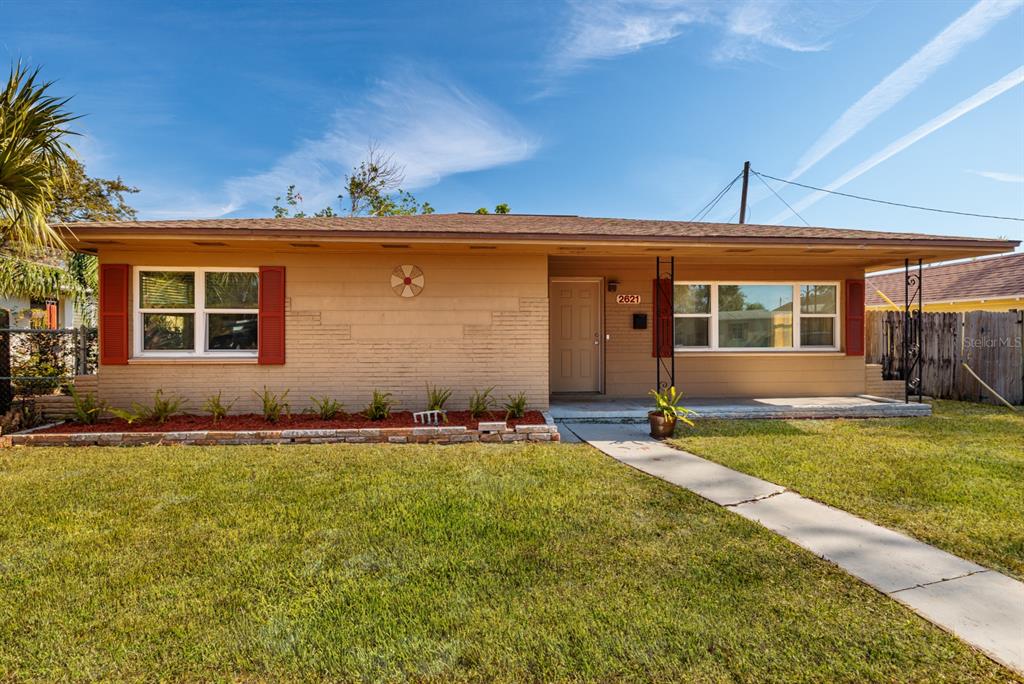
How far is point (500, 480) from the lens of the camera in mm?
4316

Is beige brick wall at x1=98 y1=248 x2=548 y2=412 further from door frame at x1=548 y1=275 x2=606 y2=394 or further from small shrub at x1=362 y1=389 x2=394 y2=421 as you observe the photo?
door frame at x1=548 y1=275 x2=606 y2=394

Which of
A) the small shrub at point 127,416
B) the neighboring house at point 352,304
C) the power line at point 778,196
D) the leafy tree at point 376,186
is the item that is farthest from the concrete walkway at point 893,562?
the leafy tree at point 376,186

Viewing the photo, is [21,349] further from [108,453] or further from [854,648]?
[854,648]

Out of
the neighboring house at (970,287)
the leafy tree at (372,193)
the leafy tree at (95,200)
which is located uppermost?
the leafy tree at (372,193)

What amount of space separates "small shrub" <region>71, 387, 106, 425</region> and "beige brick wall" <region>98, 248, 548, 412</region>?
6.7 inches

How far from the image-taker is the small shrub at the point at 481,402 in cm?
698

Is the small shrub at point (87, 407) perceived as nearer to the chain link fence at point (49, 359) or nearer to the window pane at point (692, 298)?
the chain link fence at point (49, 359)

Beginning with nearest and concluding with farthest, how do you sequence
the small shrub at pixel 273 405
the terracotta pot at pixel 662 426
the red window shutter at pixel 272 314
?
the terracotta pot at pixel 662 426 < the small shrub at pixel 273 405 < the red window shutter at pixel 272 314

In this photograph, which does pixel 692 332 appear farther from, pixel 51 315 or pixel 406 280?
pixel 51 315

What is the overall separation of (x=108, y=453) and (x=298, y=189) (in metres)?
21.6

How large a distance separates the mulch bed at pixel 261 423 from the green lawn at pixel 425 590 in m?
2.07

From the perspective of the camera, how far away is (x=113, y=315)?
7.04 meters

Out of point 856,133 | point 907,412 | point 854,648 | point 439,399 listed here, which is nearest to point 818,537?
point 854,648

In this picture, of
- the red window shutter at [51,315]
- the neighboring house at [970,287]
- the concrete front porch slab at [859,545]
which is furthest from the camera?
the neighboring house at [970,287]
